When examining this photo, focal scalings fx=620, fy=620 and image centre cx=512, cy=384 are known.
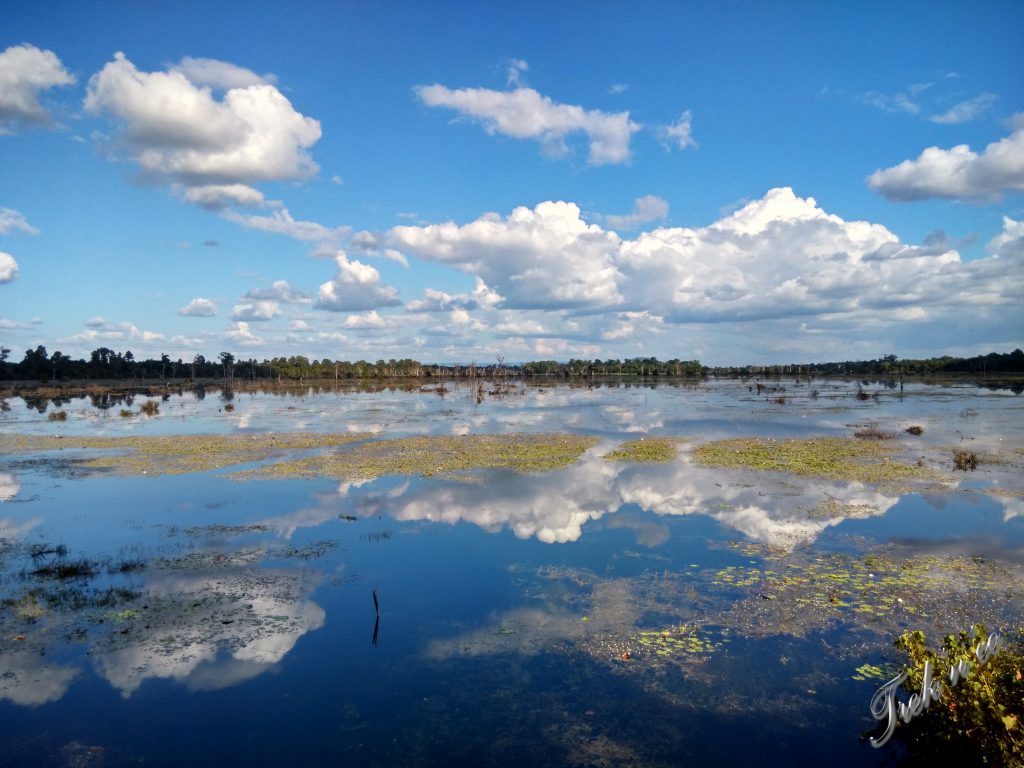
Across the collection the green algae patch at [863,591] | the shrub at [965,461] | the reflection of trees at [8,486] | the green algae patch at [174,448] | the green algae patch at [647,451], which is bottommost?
the reflection of trees at [8,486]

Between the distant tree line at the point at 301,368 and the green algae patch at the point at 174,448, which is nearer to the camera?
the green algae patch at the point at 174,448

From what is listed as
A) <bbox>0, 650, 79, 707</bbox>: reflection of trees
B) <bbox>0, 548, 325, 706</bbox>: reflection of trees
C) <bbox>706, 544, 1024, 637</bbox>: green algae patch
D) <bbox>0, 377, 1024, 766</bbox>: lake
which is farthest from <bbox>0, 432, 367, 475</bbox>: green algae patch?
<bbox>706, 544, 1024, 637</bbox>: green algae patch

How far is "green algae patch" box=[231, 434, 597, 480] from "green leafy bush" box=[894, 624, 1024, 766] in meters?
16.8

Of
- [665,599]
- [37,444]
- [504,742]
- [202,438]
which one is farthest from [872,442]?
[37,444]

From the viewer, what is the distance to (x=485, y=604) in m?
10.8

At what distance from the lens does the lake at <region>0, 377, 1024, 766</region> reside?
7.23 meters

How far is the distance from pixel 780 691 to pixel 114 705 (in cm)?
841

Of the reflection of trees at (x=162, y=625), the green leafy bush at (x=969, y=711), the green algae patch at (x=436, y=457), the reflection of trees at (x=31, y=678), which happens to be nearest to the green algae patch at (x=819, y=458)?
the green algae patch at (x=436, y=457)

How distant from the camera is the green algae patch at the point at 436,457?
2306 cm

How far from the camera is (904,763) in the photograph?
6672 mm

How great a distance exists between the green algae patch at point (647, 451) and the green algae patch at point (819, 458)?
127 cm

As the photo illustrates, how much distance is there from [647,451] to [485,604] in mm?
17498

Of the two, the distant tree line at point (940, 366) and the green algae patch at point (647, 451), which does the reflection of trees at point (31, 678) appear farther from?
the distant tree line at point (940, 366)

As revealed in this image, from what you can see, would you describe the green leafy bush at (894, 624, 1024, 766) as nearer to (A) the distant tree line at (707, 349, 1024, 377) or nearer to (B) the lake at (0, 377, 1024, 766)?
(B) the lake at (0, 377, 1024, 766)
